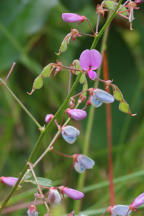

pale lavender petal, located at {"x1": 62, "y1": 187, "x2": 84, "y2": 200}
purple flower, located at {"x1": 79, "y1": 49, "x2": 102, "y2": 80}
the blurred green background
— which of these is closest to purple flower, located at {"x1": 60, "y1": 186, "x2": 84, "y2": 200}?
pale lavender petal, located at {"x1": 62, "y1": 187, "x2": 84, "y2": 200}

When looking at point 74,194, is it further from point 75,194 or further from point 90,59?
point 90,59

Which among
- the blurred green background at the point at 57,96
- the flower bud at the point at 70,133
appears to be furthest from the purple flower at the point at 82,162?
the blurred green background at the point at 57,96

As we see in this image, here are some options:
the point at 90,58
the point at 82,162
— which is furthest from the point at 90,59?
the point at 82,162

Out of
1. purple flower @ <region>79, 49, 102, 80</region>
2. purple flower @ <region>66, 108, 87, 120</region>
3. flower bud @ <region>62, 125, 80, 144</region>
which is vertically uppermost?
purple flower @ <region>79, 49, 102, 80</region>

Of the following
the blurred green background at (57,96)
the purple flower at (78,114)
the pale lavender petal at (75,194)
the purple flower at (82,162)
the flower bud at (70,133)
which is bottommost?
the blurred green background at (57,96)

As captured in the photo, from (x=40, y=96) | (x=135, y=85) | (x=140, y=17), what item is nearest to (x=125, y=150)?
(x=135, y=85)

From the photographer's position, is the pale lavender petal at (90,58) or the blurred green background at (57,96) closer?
the pale lavender petal at (90,58)

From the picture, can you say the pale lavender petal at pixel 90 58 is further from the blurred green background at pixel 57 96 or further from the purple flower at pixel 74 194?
the blurred green background at pixel 57 96

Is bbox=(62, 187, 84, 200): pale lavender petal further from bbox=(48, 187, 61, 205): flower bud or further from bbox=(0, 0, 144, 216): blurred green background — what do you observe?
bbox=(0, 0, 144, 216): blurred green background

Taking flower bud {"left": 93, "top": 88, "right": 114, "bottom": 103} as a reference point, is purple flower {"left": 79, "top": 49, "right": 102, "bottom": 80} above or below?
above
